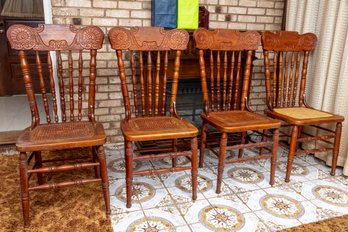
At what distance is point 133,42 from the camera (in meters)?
1.96

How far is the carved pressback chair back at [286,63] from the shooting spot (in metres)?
2.40

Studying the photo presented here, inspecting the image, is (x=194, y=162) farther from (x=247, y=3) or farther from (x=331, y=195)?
(x=247, y=3)

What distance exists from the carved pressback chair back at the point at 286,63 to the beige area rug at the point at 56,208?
1.56 m

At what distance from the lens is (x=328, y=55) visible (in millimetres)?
2443

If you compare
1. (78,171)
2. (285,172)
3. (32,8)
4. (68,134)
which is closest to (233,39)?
(285,172)

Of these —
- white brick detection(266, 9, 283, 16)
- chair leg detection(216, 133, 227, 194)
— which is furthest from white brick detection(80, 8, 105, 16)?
white brick detection(266, 9, 283, 16)

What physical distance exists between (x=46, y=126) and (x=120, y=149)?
3.21 feet

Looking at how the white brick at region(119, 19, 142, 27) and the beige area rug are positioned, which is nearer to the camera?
the beige area rug

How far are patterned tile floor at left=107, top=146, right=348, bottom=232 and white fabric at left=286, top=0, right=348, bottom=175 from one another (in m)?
0.39

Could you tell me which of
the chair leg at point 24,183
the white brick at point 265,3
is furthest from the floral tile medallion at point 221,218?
the white brick at point 265,3

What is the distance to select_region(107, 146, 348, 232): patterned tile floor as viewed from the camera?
174 cm

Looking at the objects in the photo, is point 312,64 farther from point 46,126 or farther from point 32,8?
point 32,8

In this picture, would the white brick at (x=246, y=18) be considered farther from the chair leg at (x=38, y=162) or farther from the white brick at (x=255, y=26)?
the chair leg at (x=38, y=162)

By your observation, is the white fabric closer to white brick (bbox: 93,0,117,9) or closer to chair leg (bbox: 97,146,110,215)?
white brick (bbox: 93,0,117,9)
